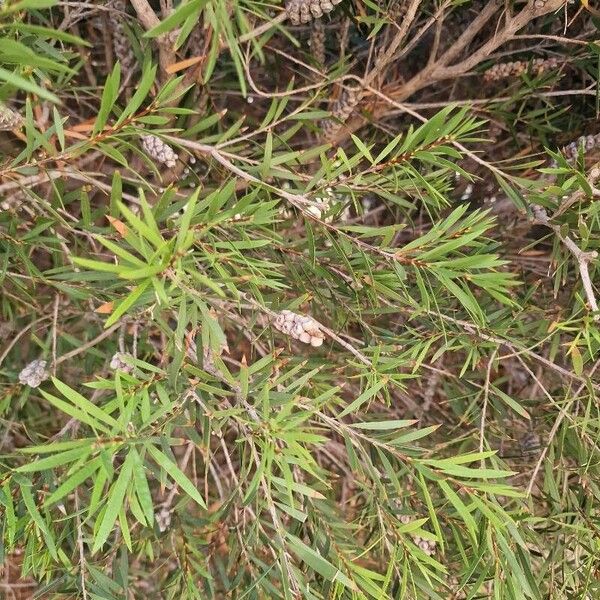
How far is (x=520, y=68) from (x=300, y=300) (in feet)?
1.45

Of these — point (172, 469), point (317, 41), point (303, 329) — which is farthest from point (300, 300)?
point (317, 41)

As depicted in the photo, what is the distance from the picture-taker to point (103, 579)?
2.18 ft

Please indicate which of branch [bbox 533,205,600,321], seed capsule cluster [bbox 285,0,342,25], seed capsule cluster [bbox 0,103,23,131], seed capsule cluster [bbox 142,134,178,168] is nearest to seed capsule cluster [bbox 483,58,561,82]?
branch [bbox 533,205,600,321]

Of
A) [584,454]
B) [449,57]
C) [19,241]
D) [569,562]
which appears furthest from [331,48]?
[569,562]

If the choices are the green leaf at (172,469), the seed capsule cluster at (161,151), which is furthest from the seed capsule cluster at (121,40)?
the green leaf at (172,469)

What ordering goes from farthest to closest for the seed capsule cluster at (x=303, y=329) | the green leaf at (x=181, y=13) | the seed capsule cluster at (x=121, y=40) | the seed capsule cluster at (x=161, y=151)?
the seed capsule cluster at (x=121, y=40) < the seed capsule cluster at (x=161, y=151) < the seed capsule cluster at (x=303, y=329) < the green leaf at (x=181, y=13)

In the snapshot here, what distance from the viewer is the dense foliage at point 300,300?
19.5 inches

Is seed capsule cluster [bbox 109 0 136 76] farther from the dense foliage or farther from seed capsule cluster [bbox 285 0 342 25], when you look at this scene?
seed capsule cluster [bbox 285 0 342 25]

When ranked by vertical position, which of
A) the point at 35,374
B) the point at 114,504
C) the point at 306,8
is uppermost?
the point at 306,8

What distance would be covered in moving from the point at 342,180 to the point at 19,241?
1.17ft

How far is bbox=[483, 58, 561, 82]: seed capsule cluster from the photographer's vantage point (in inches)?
30.5

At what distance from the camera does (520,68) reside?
2.54 ft

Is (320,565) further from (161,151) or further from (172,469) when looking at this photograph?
(161,151)

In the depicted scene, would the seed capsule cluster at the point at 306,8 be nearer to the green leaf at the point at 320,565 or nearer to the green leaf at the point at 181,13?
the green leaf at the point at 181,13
